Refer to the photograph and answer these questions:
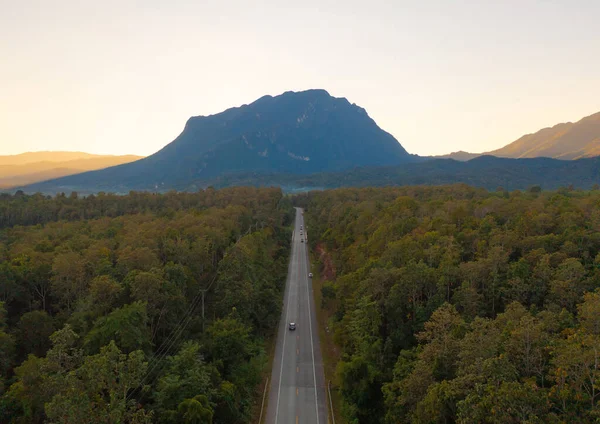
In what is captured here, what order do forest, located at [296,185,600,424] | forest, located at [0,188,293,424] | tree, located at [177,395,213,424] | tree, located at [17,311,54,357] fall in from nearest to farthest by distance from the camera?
1. forest, located at [296,185,600,424]
2. forest, located at [0,188,293,424]
3. tree, located at [177,395,213,424]
4. tree, located at [17,311,54,357]

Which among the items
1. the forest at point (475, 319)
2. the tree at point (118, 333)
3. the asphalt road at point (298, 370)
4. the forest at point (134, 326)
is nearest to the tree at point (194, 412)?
the forest at point (134, 326)

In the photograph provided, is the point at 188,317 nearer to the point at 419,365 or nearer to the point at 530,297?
the point at 419,365

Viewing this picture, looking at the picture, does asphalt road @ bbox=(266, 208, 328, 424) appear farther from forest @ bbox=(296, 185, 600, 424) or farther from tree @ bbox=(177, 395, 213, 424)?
tree @ bbox=(177, 395, 213, 424)

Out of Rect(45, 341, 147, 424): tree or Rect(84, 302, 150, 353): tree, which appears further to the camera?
Rect(84, 302, 150, 353): tree

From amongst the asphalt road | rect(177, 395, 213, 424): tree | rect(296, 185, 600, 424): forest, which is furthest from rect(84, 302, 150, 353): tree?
rect(296, 185, 600, 424): forest

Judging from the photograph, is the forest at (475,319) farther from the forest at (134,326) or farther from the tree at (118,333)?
the tree at (118,333)

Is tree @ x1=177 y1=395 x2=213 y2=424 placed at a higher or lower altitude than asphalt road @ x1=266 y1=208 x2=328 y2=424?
higher

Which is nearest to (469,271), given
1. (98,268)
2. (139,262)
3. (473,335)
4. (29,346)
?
(473,335)

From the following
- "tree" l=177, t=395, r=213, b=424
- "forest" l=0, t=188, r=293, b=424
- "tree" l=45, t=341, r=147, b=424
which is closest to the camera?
"tree" l=45, t=341, r=147, b=424
